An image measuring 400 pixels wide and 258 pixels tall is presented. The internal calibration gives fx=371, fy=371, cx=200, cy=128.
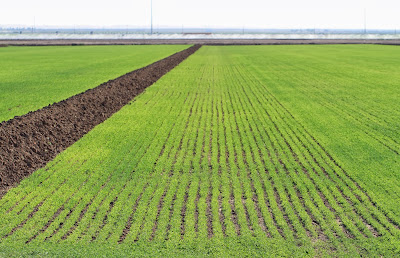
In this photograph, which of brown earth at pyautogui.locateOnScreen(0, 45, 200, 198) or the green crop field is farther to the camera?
brown earth at pyautogui.locateOnScreen(0, 45, 200, 198)

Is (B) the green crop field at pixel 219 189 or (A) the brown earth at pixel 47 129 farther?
(A) the brown earth at pixel 47 129

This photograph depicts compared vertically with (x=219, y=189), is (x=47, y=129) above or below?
above

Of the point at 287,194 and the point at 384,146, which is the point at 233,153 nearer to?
the point at 287,194

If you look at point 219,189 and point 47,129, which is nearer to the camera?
point 219,189

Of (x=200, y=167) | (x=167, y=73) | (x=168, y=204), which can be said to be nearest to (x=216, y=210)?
(x=168, y=204)
